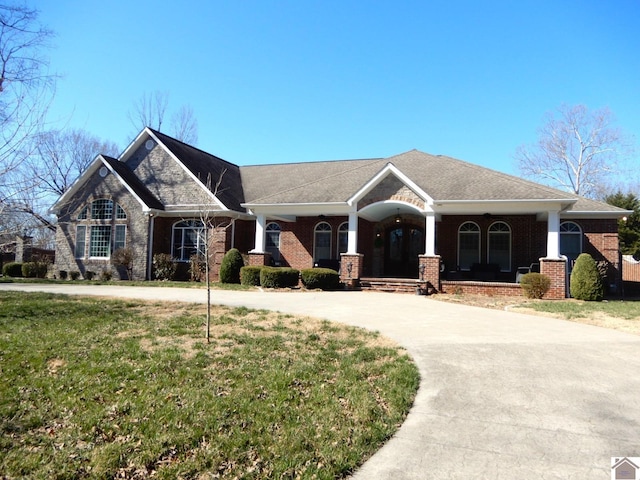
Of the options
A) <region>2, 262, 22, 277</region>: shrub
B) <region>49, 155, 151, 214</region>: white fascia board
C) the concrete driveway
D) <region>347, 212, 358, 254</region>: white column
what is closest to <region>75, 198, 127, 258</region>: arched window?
<region>49, 155, 151, 214</region>: white fascia board

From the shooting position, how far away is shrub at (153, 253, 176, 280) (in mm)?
20625

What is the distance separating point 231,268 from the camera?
18.5 metres

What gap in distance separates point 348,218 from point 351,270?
333 centimetres

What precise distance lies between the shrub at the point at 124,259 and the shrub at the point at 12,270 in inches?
243

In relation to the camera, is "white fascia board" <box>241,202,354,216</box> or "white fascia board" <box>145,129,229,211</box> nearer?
"white fascia board" <box>241,202,354,216</box>

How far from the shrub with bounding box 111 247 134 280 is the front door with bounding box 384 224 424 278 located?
1255cm

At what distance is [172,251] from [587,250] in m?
19.6

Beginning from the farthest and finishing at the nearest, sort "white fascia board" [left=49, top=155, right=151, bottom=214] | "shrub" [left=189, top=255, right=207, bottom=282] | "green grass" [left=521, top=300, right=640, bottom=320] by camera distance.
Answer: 1. "white fascia board" [left=49, top=155, right=151, bottom=214]
2. "shrub" [left=189, top=255, right=207, bottom=282]
3. "green grass" [left=521, top=300, right=640, bottom=320]

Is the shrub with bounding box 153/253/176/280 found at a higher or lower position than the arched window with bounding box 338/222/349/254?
lower

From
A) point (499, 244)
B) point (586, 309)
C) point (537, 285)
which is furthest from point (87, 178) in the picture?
point (586, 309)

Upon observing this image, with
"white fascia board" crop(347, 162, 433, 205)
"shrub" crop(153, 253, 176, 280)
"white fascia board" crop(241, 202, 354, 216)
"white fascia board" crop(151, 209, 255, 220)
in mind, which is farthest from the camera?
→ "shrub" crop(153, 253, 176, 280)

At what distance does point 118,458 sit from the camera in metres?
3.37

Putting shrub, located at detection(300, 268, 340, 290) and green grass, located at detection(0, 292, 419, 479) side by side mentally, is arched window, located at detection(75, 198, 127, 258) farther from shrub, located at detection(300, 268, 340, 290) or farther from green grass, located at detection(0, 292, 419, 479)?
green grass, located at detection(0, 292, 419, 479)

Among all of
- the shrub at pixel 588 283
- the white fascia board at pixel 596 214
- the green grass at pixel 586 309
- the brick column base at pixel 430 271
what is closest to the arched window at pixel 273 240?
the brick column base at pixel 430 271
